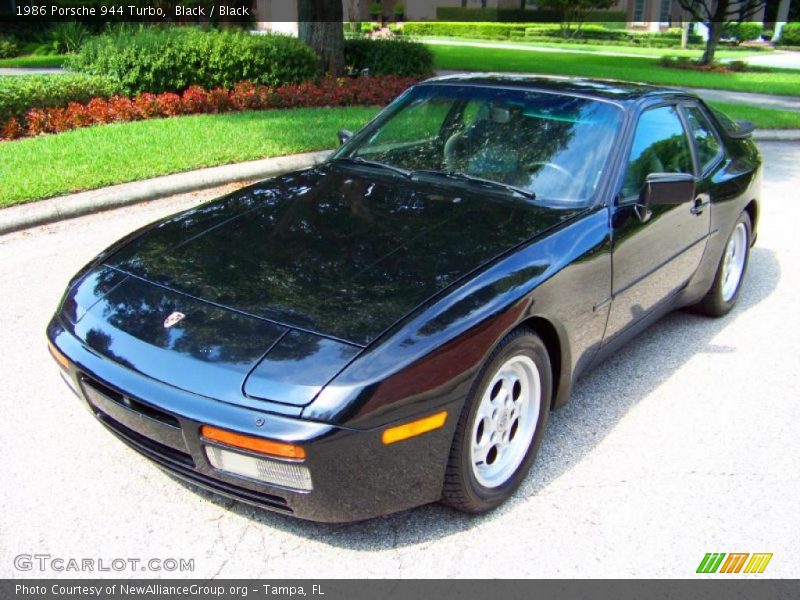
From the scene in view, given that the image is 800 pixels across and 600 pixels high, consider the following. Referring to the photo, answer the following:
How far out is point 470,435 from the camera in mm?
2525

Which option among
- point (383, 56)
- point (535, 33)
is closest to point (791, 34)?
point (535, 33)

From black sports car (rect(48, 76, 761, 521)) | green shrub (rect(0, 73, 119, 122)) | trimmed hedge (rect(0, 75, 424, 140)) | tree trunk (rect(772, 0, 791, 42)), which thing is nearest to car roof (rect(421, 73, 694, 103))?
black sports car (rect(48, 76, 761, 521))

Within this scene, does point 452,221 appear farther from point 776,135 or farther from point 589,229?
point 776,135

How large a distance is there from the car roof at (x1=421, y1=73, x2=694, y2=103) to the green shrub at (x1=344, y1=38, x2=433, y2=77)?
10.1m

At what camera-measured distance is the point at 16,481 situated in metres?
2.88

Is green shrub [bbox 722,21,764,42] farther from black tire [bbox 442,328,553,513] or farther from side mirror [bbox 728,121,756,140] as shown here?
black tire [bbox 442,328,553,513]

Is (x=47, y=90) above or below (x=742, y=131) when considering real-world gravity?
below

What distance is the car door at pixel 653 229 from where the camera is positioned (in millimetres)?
3363

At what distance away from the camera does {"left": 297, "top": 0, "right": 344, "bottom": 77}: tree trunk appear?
1266cm

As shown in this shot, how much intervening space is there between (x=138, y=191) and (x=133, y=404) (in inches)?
190

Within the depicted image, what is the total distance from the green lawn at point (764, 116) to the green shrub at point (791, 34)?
31561 millimetres

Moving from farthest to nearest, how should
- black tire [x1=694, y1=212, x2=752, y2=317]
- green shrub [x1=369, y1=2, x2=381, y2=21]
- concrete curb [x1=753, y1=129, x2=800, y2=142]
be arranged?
green shrub [x1=369, y1=2, x2=381, y2=21], concrete curb [x1=753, y1=129, x2=800, y2=142], black tire [x1=694, y1=212, x2=752, y2=317]

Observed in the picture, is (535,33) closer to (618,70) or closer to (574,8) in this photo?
(574,8)

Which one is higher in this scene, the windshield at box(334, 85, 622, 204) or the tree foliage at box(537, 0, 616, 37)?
the tree foliage at box(537, 0, 616, 37)
